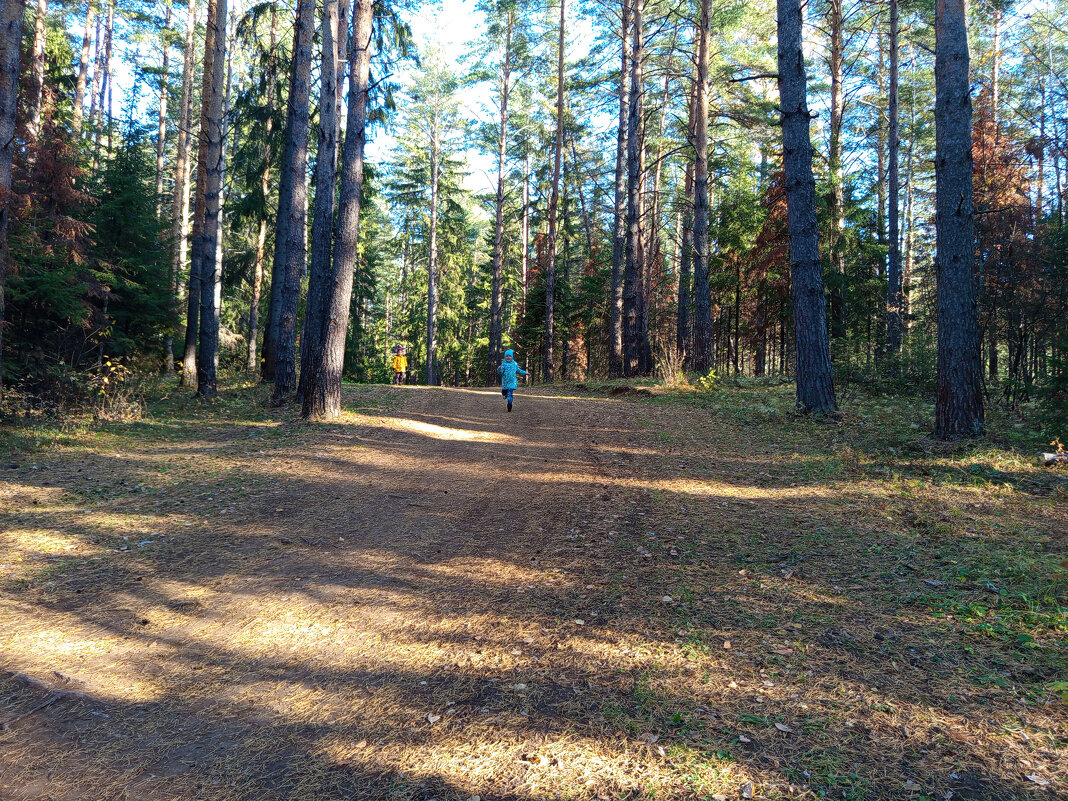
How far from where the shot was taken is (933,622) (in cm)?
383

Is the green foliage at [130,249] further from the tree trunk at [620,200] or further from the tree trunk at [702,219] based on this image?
the tree trunk at [702,219]

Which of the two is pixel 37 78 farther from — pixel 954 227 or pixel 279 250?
pixel 954 227

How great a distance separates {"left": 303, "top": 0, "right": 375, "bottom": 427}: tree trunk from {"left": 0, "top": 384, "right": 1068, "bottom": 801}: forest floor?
3.28 metres

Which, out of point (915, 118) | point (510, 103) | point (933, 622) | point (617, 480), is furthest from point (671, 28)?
point (933, 622)

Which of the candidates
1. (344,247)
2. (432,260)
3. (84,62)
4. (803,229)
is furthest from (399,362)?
(803,229)

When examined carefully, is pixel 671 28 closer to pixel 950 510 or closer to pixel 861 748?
pixel 950 510

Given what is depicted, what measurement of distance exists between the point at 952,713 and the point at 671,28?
24650 mm

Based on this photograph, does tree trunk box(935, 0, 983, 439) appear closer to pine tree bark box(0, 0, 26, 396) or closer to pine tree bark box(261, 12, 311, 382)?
pine tree bark box(261, 12, 311, 382)

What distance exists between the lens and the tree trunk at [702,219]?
17125 mm

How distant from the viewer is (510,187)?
35750 mm

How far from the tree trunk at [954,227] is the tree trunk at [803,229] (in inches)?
88.0

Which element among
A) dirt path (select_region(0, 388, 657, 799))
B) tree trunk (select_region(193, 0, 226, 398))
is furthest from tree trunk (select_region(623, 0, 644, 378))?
dirt path (select_region(0, 388, 657, 799))

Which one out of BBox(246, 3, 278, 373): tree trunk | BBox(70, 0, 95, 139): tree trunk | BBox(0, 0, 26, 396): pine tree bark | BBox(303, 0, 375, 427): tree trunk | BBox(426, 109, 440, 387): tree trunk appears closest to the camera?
BBox(0, 0, 26, 396): pine tree bark

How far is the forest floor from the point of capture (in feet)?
9.07
